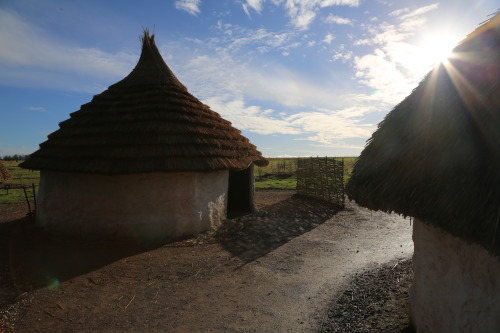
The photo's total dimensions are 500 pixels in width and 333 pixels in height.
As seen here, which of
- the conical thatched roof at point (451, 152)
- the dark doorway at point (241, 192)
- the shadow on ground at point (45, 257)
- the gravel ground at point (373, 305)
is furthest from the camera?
the dark doorway at point (241, 192)

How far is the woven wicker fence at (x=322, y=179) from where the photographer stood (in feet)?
43.9

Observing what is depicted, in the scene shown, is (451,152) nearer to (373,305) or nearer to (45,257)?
(373,305)

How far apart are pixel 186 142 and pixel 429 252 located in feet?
20.2

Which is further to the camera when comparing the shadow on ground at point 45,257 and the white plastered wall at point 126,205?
the white plastered wall at point 126,205

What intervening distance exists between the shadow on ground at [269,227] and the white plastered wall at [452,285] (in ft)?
12.3

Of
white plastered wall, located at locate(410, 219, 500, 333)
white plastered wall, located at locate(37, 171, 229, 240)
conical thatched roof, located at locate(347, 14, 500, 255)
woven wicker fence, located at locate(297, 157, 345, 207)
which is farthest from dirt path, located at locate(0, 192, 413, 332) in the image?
woven wicker fence, located at locate(297, 157, 345, 207)

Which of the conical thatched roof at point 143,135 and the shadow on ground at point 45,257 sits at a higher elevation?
the conical thatched roof at point 143,135

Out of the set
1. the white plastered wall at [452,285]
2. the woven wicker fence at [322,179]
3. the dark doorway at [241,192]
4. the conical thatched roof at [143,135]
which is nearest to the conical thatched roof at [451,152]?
the white plastered wall at [452,285]

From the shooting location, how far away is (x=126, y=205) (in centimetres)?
738

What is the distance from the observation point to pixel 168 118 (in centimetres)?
822

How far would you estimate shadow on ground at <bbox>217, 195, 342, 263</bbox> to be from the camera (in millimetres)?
7422

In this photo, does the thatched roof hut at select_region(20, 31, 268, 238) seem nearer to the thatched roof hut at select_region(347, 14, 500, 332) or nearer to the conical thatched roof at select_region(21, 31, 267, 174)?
the conical thatched roof at select_region(21, 31, 267, 174)

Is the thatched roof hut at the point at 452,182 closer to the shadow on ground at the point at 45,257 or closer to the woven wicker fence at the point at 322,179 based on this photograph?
the shadow on ground at the point at 45,257

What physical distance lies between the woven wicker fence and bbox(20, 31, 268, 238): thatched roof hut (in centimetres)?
637
